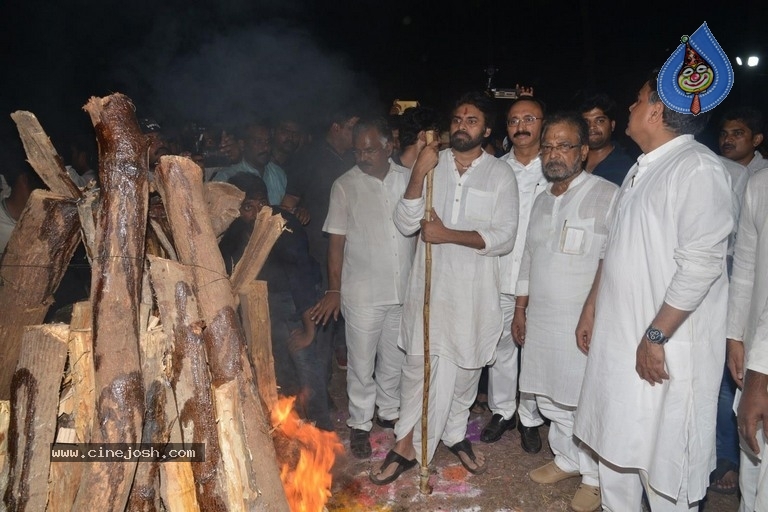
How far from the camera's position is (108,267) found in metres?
2.13

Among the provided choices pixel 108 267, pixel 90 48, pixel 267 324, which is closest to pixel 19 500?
pixel 108 267

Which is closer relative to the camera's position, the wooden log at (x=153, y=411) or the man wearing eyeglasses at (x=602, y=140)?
the wooden log at (x=153, y=411)

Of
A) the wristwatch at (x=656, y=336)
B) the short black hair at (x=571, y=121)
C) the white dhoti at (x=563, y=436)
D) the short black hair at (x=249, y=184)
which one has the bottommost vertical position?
the white dhoti at (x=563, y=436)

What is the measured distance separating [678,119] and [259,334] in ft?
7.93

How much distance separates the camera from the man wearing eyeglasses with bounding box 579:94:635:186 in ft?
13.8

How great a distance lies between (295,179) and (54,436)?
10.3 ft

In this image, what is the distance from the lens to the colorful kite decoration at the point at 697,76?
2.58m

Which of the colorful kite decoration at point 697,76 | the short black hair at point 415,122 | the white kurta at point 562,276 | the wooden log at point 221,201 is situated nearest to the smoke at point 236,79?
the short black hair at point 415,122

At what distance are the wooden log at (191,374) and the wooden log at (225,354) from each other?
4cm

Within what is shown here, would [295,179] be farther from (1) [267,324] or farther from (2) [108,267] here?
(2) [108,267]

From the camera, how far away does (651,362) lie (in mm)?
2635

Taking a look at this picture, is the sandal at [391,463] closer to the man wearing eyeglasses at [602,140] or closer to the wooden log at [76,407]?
the wooden log at [76,407]

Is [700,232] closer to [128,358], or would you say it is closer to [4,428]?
[128,358]

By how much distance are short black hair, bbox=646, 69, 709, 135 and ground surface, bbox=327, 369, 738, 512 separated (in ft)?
7.96
